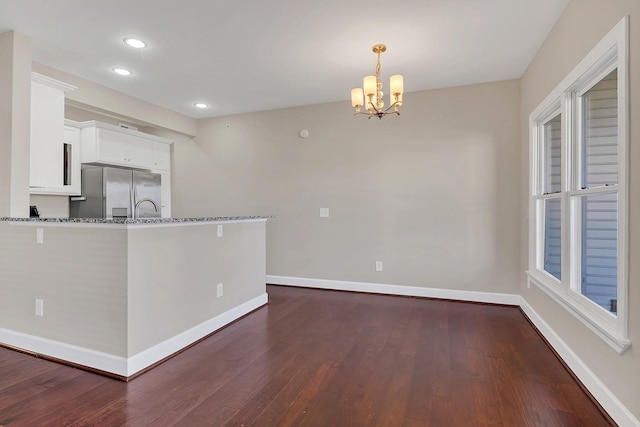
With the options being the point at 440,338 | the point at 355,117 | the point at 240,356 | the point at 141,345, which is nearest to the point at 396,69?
the point at 355,117

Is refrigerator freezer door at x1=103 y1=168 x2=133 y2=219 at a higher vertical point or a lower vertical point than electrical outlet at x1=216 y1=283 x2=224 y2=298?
higher

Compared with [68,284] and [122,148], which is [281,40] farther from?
[122,148]

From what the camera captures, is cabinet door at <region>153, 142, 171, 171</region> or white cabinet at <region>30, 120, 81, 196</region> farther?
cabinet door at <region>153, 142, 171, 171</region>

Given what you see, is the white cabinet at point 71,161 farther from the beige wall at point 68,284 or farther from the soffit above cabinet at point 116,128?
the beige wall at point 68,284

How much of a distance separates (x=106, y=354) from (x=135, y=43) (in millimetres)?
2604

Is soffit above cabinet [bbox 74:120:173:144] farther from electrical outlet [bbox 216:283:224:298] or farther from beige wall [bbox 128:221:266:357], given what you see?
electrical outlet [bbox 216:283:224:298]

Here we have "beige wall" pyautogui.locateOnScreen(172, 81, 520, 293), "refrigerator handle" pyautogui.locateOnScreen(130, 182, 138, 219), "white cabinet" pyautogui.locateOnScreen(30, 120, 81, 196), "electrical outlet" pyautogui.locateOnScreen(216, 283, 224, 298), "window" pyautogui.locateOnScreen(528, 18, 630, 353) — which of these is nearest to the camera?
"window" pyautogui.locateOnScreen(528, 18, 630, 353)

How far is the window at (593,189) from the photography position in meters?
1.72

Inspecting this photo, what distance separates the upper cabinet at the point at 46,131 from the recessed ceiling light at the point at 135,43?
0.70 meters

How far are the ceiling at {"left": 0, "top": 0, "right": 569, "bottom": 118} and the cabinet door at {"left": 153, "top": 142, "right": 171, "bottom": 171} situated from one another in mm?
1348

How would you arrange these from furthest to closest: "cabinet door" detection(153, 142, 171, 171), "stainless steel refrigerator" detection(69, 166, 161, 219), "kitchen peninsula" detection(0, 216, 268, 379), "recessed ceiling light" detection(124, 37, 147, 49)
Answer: "cabinet door" detection(153, 142, 171, 171), "stainless steel refrigerator" detection(69, 166, 161, 219), "recessed ceiling light" detection(124, 37, 147, 49), "kitchen peninsula" detection(0, 216, 268, 379)

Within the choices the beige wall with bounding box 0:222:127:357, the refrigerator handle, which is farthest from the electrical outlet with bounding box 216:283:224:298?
the refrigerator handle

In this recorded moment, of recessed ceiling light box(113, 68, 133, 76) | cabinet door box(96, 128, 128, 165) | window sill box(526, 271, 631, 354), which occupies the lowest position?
window sill box(526, 271, 631, 354)

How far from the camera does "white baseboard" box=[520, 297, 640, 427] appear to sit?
168 cm
